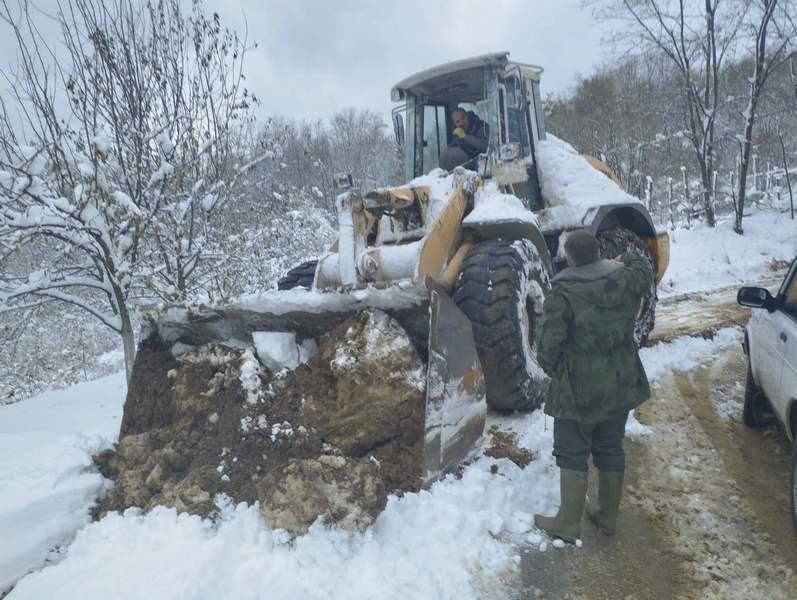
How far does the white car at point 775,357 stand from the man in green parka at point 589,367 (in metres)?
0.78

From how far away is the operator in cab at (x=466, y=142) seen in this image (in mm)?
5457

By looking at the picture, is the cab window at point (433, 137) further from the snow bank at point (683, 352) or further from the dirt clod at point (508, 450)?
the dirt clod at point (508, 450)

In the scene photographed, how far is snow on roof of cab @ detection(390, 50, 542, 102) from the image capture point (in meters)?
5.16

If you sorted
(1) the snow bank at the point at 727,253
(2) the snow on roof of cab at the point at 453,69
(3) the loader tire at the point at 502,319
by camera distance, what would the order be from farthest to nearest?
(1) the snow bank at the point at 727,253 < (2) the snow on roof of cab at the point at 453,69 < (3) the loader tire at the point at 502,319

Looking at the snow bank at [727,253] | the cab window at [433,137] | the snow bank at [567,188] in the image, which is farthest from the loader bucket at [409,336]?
the snow bank at [727,253]

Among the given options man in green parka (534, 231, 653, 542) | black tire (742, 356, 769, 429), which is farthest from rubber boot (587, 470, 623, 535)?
black tire (742, 356, 769, 429)

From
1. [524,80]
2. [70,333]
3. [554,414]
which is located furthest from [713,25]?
[70,333]

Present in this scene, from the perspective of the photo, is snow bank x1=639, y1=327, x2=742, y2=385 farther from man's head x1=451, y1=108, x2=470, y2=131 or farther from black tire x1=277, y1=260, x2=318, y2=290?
black tire x1=277, y1=260, x2=318, y2=290

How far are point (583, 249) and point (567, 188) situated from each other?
315cm

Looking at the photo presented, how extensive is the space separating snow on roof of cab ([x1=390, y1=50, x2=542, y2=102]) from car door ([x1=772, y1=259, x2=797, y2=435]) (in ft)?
10.1

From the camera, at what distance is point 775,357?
3279 mm

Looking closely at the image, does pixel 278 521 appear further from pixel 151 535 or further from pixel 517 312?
pixel 517 312

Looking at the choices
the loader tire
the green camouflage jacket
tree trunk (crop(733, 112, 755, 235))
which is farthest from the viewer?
tree trunk (crop(733, 112, 755, 235))

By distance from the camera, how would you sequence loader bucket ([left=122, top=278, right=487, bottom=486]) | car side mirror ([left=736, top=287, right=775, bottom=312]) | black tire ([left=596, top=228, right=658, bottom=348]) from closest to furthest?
loader bucket ([left=122, top=278, right=487, bottom=486]) → car side mirror ([left=736, top=287, right=775, bottom=312]) → black tire ([left=596, top=228, right=658, bottom=348])
